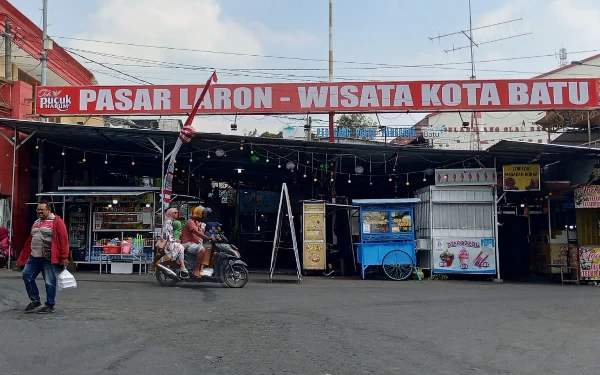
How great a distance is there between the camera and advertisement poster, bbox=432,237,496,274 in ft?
48.8

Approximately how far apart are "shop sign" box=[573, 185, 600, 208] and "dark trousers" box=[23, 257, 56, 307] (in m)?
12.5

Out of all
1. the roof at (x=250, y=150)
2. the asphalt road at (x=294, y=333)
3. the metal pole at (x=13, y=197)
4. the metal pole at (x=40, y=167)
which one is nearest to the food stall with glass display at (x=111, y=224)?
the metal pole at (x=40, y=167)

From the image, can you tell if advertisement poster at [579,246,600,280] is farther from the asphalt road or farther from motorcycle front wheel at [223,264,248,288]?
motorcycle front wheel at [223,264,248,288]

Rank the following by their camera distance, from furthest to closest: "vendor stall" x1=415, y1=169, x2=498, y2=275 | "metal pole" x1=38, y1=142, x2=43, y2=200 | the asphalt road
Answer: "metal pole" x1=38, y1=142, x2=43, y2=200
"vendor stall" x1=415, y1=169, x2=498, y2=275
the asphalt road

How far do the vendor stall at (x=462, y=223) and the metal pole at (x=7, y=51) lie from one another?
13.2m

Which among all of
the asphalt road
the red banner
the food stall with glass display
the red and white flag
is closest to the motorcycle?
the asphalt road

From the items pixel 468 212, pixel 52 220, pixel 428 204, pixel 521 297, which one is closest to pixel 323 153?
pixel 428 204

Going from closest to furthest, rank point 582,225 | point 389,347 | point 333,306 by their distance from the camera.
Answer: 1. point 389,347
2. point 333,306
3. point 582,225

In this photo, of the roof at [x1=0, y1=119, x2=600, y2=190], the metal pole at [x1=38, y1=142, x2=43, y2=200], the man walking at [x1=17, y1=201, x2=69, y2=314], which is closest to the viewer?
the man walking at [x1=17, y1=201, x2=69, y2=314]

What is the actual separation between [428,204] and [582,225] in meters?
4.08

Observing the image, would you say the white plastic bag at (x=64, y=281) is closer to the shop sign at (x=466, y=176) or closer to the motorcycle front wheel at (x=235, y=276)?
the motorcycle front wheel at (x=235, y=276)

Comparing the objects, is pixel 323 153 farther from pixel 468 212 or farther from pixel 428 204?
pixel 468 212

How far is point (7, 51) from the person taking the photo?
17.1m

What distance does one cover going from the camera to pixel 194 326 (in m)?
7.27
